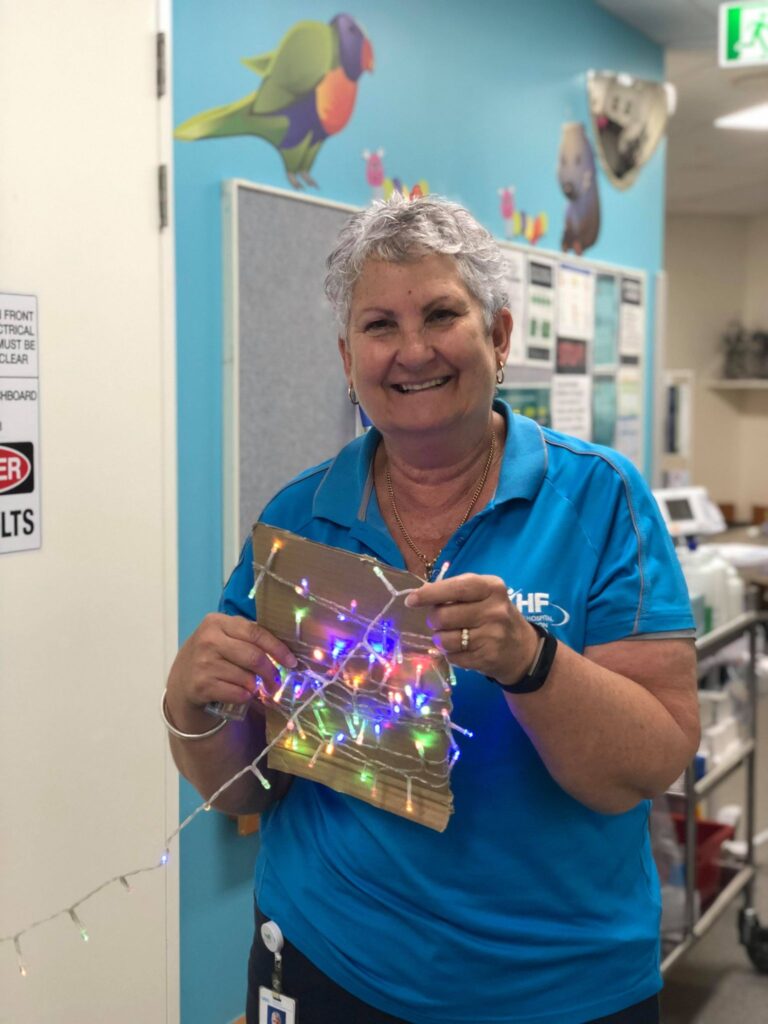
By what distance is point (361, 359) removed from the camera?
1.26m

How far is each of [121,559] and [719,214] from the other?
7.99m

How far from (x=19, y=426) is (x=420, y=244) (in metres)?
0.90

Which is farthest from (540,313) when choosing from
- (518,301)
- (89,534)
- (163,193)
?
(89,534)

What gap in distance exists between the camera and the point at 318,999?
1276mm

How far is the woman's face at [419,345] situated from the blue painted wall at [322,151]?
1079 mm

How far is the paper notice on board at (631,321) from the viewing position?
421 cm

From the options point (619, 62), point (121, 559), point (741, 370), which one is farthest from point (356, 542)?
point (741, 370)

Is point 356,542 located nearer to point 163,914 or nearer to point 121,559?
point 121,559

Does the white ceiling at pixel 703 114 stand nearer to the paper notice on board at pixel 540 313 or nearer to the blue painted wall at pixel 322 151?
the blue painted wall at pixel 322 151

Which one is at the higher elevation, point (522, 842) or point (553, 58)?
point (553, 58)

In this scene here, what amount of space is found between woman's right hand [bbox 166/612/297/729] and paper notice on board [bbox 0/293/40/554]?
0.75 m

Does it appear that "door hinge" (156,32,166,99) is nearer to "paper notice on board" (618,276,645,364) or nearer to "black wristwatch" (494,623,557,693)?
"black wristwatch" (494,623,557,693)

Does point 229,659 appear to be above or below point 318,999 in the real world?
above

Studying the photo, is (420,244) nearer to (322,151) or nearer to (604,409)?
(322,151)
